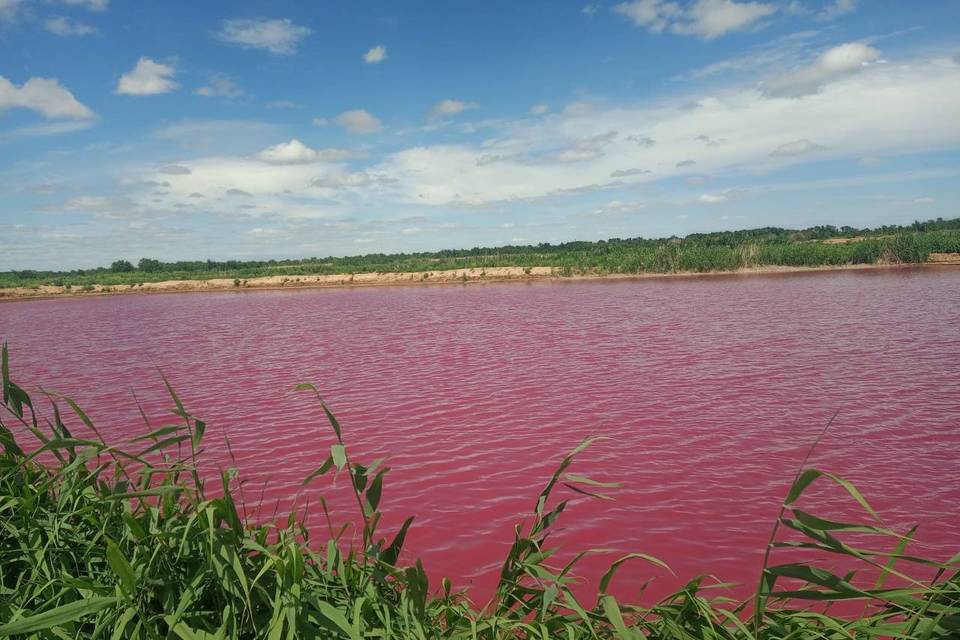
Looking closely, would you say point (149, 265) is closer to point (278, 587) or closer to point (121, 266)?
point (121, 266)

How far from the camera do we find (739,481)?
6484 mm

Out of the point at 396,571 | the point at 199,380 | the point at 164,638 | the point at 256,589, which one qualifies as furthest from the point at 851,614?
the point at 199,380

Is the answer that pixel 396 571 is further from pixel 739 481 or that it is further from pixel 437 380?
pixel 437 380

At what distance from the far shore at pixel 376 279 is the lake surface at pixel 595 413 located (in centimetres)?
2681

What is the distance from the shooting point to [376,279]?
59.6 meters

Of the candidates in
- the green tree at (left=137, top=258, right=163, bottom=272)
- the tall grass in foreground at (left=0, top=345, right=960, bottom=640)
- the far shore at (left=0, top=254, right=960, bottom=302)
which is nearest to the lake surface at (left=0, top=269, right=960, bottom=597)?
the tall grass in foreground at (left=0, top=345, right=960, bottom=640)

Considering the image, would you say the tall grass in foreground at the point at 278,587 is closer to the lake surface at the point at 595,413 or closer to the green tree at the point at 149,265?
the lake surface at the point at 595,413

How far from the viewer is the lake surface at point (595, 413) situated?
5668mm

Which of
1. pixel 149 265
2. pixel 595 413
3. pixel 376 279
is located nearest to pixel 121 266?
pixel 149 265

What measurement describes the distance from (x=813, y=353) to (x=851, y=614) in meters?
10.5

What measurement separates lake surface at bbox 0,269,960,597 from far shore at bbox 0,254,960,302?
26811 millimetres

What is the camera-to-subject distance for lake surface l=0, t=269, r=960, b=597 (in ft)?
18.6

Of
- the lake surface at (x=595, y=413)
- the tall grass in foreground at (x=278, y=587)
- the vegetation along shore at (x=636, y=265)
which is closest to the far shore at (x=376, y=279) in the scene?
the vegetation along shore at (x=636, y=265)

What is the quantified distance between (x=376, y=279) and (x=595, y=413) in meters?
52.3
